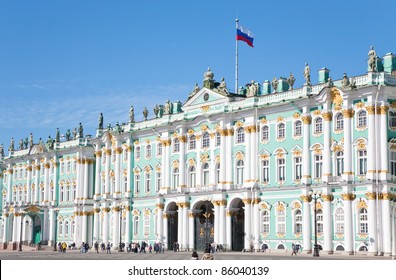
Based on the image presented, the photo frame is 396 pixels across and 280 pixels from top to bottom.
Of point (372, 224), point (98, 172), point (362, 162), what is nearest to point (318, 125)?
point (362, 162)

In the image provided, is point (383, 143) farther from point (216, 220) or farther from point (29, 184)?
point (29, 184)

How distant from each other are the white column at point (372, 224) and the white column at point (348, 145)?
288 cm

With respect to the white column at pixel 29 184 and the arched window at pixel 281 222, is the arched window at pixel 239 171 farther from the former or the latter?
the white column at pixel 29 184

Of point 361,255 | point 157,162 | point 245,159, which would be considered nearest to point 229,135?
point 245,159

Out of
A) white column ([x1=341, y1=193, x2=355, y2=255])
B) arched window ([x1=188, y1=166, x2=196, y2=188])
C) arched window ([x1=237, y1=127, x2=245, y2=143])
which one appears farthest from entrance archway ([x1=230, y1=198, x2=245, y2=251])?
white column ([x1=341, y1=193, x2=355, y2=255])

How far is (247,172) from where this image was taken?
74938mm

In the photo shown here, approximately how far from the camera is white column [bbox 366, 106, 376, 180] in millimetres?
63469

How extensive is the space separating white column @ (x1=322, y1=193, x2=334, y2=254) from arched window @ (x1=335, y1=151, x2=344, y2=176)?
217 cm

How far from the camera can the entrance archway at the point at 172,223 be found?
84062 mm

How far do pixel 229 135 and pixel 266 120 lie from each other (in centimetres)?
495

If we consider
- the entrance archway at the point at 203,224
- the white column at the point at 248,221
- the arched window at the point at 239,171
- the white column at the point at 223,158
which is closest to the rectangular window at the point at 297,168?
the white column at the point at 248,221

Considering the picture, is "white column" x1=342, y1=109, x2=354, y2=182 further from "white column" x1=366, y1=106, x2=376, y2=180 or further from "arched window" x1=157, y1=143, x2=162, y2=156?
"arched window" x1=157, y1=143, x2=162, y2=156

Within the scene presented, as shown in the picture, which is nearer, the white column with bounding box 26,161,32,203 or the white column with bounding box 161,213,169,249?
the white column with bounding box 161,213,169,249

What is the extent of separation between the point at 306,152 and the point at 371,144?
24.5 feet
